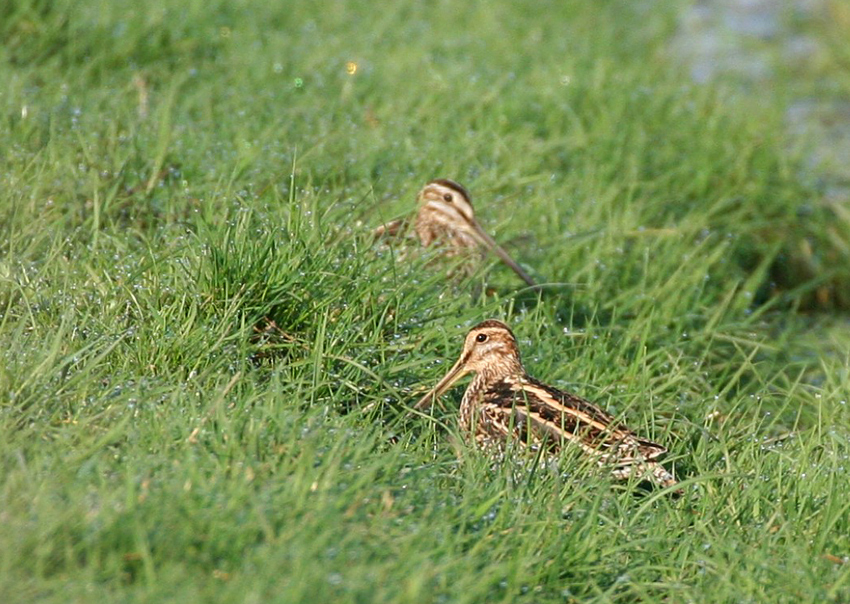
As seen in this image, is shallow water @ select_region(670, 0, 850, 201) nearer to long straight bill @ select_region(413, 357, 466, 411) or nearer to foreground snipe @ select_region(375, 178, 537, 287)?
foreground snipe @ select_region(375, 178, 537, 287)

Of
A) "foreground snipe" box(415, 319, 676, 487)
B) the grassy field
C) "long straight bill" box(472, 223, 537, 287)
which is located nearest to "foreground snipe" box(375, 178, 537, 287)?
"long straight bill" box(472, 223, 537, 287)

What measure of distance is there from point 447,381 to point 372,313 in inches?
14.5

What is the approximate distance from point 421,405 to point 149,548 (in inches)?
62.8

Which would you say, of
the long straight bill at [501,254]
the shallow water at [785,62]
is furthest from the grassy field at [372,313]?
the shallow water at [785,62]

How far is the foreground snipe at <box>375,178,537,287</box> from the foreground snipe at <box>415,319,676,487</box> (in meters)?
0.94

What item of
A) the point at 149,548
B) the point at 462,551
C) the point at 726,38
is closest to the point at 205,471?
the point at 149,548

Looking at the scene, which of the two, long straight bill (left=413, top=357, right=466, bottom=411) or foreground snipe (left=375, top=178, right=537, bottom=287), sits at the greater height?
foreground snipe (left=375, top=178, right=537, bottom=287)

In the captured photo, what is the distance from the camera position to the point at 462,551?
12.3ft

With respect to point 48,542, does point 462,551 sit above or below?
below

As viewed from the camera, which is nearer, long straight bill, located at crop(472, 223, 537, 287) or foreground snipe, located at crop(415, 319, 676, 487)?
foreground snipe, located at crop(415, 319, 676, 487)

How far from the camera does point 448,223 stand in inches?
228

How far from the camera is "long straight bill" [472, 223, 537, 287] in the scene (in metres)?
5.75

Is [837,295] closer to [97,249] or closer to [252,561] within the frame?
[97,249]

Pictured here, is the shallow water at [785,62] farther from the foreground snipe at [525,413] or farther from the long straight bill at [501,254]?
the foreground snipe at [525,413]
